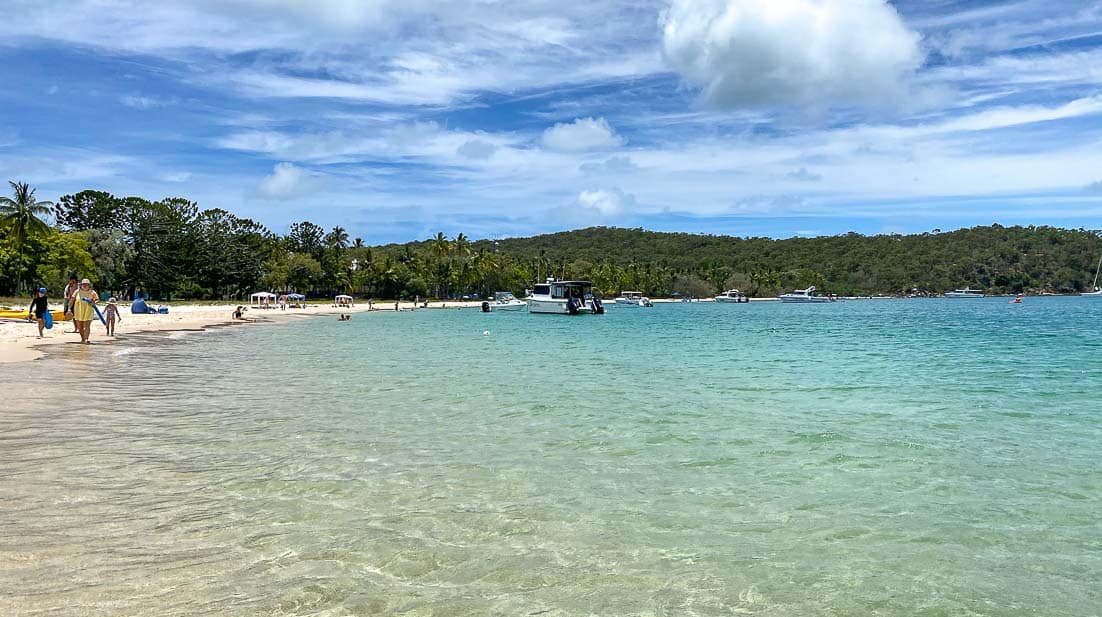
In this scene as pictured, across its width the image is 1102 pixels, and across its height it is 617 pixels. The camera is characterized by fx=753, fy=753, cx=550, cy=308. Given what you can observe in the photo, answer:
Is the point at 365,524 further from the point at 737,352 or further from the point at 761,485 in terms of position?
the point at 737,352

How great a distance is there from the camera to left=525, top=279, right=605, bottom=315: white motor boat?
7350 centimetres

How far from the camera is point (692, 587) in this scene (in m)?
5.66

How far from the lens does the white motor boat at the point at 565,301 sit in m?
73.5

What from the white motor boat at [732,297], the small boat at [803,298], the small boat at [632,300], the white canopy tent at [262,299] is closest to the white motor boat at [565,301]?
the white canopy tent at [262,299]

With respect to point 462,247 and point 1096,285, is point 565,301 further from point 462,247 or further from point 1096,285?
point 1096,285

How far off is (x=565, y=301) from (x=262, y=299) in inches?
1507

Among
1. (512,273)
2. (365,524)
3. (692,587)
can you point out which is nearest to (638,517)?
(692,587)

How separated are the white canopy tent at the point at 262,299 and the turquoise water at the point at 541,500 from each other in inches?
2549

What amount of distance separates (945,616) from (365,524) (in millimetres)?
4781

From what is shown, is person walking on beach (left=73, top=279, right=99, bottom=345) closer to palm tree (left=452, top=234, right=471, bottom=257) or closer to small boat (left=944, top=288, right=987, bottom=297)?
palm tree (left=452, top=234, right=471, bottom=257)

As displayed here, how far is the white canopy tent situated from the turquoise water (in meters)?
64.7

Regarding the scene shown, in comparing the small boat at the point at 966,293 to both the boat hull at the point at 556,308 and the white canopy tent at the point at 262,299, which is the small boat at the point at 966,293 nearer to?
the boat hull at the point at 556,308

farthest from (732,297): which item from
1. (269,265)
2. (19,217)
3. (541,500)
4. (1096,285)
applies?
(541,500)

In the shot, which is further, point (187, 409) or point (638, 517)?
point (187, 409)
